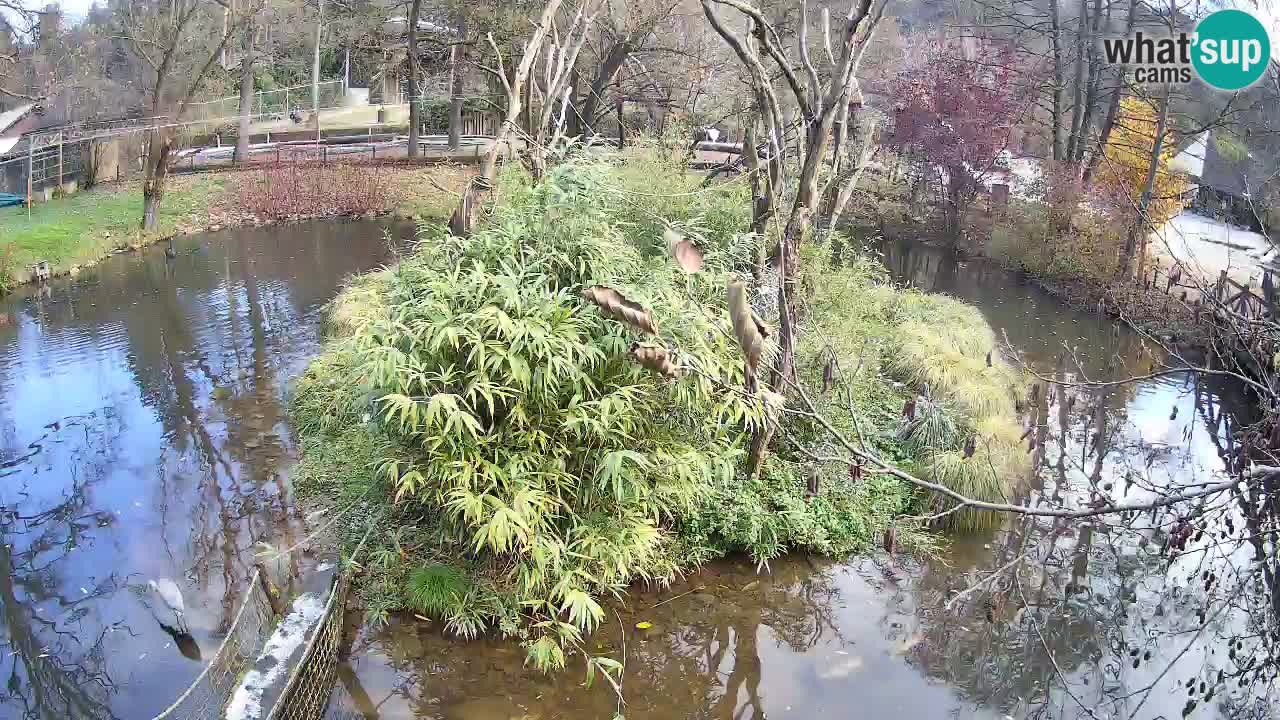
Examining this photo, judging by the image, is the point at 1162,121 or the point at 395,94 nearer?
the point at 1162,121

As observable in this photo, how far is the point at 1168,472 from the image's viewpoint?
7.30 meters

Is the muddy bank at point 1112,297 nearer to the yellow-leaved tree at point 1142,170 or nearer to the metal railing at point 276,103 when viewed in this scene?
the yellow-leaved tree at point 1142,170

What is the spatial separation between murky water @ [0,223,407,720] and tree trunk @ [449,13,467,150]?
9.10 m

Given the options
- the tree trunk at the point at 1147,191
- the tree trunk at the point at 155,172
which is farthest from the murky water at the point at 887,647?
the tree trunk at the point at 155,172

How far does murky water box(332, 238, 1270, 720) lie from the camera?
4.75m

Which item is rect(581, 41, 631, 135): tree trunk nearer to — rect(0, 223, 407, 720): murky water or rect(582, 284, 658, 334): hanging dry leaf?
rect(0, 223, 407, 720): murky water

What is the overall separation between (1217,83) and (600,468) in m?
7.31

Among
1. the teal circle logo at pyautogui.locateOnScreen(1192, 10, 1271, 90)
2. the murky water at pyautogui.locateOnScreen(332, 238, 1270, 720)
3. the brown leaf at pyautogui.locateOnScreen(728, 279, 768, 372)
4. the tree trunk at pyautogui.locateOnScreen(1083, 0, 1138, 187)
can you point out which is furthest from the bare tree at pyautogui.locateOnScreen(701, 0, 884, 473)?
the tree trunk at pyautogui.locateOnScreen(1083, 0, 1138, 187)

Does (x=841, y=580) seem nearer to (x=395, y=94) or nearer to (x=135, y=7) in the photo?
(x=135, y=7)

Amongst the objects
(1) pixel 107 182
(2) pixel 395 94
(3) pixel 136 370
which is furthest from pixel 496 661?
(2) pixel 395 94

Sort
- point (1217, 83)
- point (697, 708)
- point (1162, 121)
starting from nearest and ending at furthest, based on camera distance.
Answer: point (697, 708)
point (1217, 83)
point (1162, 121)

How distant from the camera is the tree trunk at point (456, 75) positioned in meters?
20.2

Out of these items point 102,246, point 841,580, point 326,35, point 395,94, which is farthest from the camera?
point 395,94

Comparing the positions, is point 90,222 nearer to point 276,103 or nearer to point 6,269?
point 6,269
